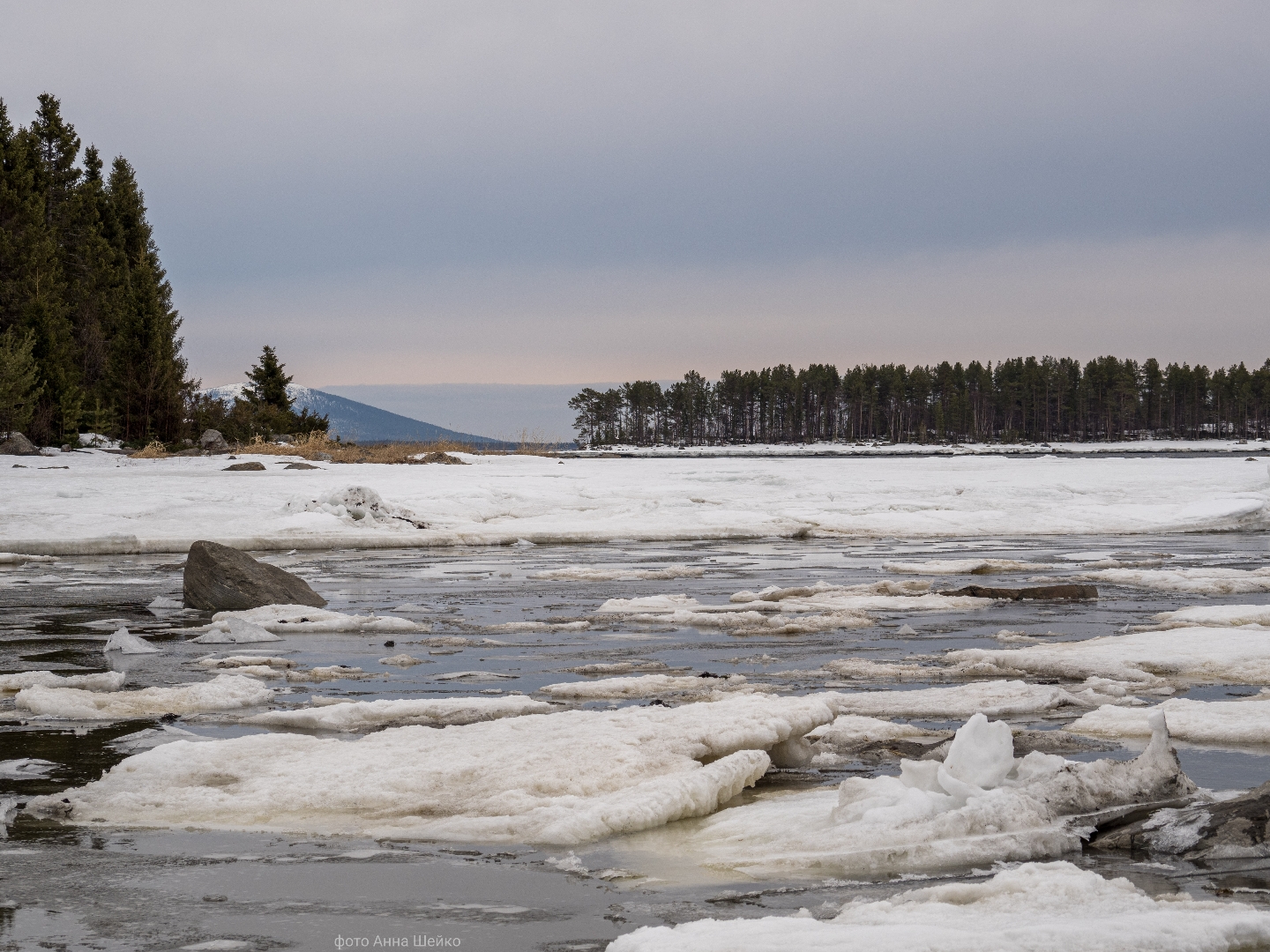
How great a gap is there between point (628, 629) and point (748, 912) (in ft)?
24.1

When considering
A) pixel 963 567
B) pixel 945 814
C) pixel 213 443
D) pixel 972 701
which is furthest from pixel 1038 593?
pixel 213 443

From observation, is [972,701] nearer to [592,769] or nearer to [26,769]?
[592,769]

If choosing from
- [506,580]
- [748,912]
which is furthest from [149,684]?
[506,580]

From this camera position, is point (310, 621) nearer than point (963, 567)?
Yes

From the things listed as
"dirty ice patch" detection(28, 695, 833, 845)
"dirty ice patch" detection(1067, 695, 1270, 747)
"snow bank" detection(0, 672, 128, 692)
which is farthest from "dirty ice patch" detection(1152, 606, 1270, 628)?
"snow bank" detection(0, 672, 128, 692)

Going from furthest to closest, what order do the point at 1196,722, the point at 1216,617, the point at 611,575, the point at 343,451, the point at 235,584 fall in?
the point at 343,451 < the point at 611,575 < the point at 235,584 < the point at 1216,617 < the point at 1196,722

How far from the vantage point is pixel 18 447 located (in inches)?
1216

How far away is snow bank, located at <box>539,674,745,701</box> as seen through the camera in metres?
7.85

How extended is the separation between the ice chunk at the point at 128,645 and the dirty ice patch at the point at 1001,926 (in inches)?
295

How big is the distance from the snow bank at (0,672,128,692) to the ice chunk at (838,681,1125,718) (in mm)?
4865

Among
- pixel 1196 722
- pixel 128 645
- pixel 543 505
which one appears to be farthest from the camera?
pixel 543 505

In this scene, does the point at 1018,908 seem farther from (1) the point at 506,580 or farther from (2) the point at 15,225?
(2) the point at 15,225

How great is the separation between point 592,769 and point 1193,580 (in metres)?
11.4

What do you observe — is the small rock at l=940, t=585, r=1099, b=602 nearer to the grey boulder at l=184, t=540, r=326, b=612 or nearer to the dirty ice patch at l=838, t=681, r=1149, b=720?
the dirty ice patch at l=838, t=681, r=1149, b=720
